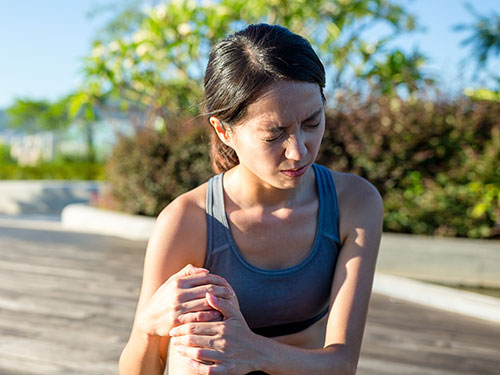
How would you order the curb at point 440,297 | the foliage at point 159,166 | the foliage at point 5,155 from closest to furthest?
the curb at point 440,297
the foliage at point 159,166
the foliage at point 5,155

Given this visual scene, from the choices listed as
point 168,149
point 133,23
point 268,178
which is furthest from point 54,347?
point 133,23

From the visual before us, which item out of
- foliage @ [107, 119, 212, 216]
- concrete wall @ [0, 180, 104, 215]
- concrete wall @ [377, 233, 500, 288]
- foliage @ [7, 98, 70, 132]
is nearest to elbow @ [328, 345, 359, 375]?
concrete wall @ [377, 233, 500, 288]

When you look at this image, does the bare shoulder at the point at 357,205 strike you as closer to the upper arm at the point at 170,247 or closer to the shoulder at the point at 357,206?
the shoulder at the point at 357,206

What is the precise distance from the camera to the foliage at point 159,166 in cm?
807

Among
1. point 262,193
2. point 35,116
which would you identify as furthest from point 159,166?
point 35,116

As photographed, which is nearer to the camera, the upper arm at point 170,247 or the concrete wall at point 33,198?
the upper arm at point 170,247

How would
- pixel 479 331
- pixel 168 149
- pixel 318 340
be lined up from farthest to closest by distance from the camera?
pixel 168 149
pixel 479 331
pixel 318 340

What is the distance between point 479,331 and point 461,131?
2854 mm

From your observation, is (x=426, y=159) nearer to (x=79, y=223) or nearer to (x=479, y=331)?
(x=479, y=331)

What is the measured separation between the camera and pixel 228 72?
60.9 inches

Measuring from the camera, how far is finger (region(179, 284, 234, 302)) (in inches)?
59.0

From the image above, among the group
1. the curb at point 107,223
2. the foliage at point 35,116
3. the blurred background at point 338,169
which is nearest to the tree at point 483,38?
the blurred background at point 338,169

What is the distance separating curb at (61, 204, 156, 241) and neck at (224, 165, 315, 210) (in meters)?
6.15

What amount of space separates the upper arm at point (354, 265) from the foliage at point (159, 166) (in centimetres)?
600
